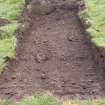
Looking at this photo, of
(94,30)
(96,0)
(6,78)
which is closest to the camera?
(6,78)

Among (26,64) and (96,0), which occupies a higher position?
(26,64)

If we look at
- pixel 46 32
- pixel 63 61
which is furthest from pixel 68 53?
pixel 46 32

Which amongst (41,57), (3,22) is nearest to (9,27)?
(3,22)

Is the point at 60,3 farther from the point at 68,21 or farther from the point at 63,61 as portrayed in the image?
the point at 63,61

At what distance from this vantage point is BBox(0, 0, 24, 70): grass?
79.7 ft

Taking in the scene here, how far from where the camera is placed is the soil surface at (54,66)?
20.3m

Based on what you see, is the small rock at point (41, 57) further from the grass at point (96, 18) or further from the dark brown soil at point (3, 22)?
the dark brown soil at point (3, 22)

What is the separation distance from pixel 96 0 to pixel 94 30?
939cm

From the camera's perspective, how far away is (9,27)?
28719mm

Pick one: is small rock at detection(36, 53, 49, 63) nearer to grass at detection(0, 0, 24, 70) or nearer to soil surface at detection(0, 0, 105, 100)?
soil surface at detection(0, 0, 105, 100)

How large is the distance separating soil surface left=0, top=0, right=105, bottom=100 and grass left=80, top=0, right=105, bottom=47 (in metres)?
0.86

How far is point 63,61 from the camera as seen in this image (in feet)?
80.3

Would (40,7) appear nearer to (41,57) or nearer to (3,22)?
(3,22)

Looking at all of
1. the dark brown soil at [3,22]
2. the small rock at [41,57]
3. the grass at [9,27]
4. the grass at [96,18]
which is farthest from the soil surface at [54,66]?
the dark brown soil at [3,22]
